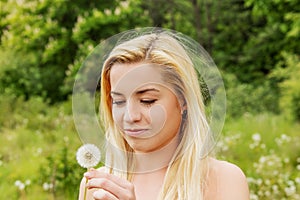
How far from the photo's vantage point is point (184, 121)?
141 centimetres

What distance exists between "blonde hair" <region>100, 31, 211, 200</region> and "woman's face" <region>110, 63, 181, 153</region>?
0.9 inches

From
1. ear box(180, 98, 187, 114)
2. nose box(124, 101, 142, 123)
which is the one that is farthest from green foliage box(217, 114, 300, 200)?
nose box(124, 101, 142, 123)

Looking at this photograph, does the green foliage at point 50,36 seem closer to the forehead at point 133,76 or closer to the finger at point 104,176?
the forehead at point 133,76

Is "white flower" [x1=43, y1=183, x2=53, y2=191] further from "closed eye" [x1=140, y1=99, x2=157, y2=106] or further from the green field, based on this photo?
"closed eye" [x1=140, y1=99, x2=157, y2=106]

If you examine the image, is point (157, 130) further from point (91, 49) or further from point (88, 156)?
point (91, 49)

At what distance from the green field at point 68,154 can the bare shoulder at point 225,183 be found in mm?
2757

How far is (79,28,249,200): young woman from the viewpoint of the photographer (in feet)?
4.18

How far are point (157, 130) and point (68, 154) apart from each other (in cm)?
343

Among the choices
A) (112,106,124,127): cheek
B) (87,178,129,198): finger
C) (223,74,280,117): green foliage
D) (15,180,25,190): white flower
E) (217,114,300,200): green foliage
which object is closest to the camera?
(87,178,129,198): finger

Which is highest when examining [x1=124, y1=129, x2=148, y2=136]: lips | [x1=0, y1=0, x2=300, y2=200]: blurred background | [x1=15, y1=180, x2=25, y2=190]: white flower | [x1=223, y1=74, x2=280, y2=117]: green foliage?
[x1=124, y1=129, x2=148, y2=136]: lips

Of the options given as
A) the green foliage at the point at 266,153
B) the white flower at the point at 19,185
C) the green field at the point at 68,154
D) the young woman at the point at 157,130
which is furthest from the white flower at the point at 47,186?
the young woman at the point at 157,130

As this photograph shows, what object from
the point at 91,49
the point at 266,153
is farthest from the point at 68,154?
the point at 91,49

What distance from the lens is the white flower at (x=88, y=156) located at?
1207mm

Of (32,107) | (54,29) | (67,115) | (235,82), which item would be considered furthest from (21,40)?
(235,82)
